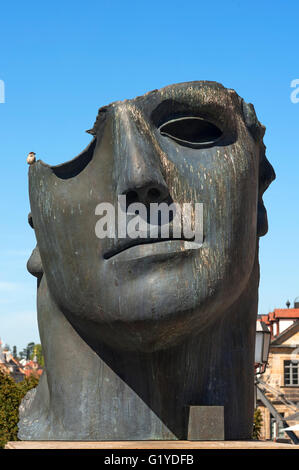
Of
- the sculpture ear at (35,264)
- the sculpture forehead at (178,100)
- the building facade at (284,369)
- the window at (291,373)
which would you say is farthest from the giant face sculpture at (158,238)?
the window at (291,373)

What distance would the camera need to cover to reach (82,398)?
4957 millimetres

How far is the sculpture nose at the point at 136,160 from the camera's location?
4.61 metres

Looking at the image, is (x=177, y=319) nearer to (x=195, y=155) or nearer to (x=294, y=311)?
(x=195, y=155)

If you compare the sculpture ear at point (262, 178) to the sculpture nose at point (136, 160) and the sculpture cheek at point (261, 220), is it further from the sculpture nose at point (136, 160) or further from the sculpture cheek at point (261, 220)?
the sculpture nose at point (136, 160)

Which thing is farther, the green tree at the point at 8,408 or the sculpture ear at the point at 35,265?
the green tree at the point at 8,408

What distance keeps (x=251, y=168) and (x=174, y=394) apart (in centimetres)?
178

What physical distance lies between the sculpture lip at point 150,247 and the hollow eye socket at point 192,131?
758mm

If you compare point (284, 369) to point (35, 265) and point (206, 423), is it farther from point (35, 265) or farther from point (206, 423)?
point (206, 423)

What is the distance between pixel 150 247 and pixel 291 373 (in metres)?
32.1

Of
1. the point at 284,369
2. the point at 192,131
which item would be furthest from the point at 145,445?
the point at 284,369

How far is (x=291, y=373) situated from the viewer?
35.0m

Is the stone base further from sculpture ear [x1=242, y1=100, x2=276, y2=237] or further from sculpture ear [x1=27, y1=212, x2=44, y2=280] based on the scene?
sculpture ear [x1=242, y1=100, x2=276, y2=237]

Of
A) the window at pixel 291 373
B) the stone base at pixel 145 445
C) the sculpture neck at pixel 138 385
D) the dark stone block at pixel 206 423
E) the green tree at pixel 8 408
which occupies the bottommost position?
the stone base at pixel 145 445

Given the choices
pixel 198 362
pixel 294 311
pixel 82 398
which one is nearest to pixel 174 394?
pixel 198 362
